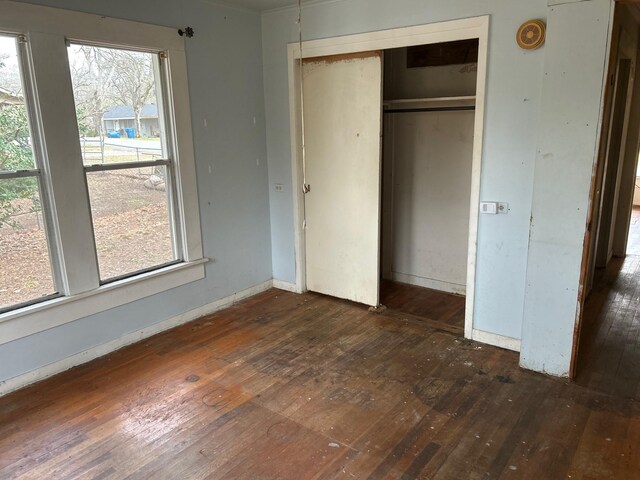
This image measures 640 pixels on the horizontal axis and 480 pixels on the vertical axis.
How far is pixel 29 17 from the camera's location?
8.66 ft

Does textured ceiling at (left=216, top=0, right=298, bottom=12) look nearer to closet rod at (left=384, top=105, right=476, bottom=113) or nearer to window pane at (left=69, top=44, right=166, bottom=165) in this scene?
window pane at (left=69, top=44, right=166, bottom=165)

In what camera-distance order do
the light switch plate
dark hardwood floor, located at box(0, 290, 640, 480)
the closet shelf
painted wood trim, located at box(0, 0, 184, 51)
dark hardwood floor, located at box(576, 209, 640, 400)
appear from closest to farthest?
dark hardwood floor, located at box(0, 290, 640, 480), painted wood trim, located at box(0, 0, 184, 51), dark hardwood floor, located at box(576, 209, 640, 400), the light switch plate, the closet shelf

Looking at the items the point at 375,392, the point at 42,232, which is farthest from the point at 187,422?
the point at 42,232

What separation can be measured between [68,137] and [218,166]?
3.99ft

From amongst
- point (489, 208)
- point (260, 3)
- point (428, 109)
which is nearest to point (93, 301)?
point (260, 3)

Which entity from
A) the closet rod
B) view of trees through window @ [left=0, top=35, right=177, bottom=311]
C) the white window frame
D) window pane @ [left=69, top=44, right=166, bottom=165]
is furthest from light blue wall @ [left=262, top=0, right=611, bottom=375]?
view of trees through window @ [left=0, top=35, right=177, bottom=311]

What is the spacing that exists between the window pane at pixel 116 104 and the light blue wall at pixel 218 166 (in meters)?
0.27

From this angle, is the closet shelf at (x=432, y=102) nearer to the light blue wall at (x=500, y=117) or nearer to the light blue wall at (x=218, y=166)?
the light blue wall at (x=500, y=117)

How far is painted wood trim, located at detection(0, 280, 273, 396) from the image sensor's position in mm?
2879

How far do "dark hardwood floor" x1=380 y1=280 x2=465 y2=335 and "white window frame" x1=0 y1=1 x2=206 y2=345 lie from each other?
6.61 ft

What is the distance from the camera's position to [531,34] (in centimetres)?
278

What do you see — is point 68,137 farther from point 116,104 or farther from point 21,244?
point 21,244

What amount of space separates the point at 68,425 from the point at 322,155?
2726 mm

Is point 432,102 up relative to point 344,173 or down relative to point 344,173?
up
